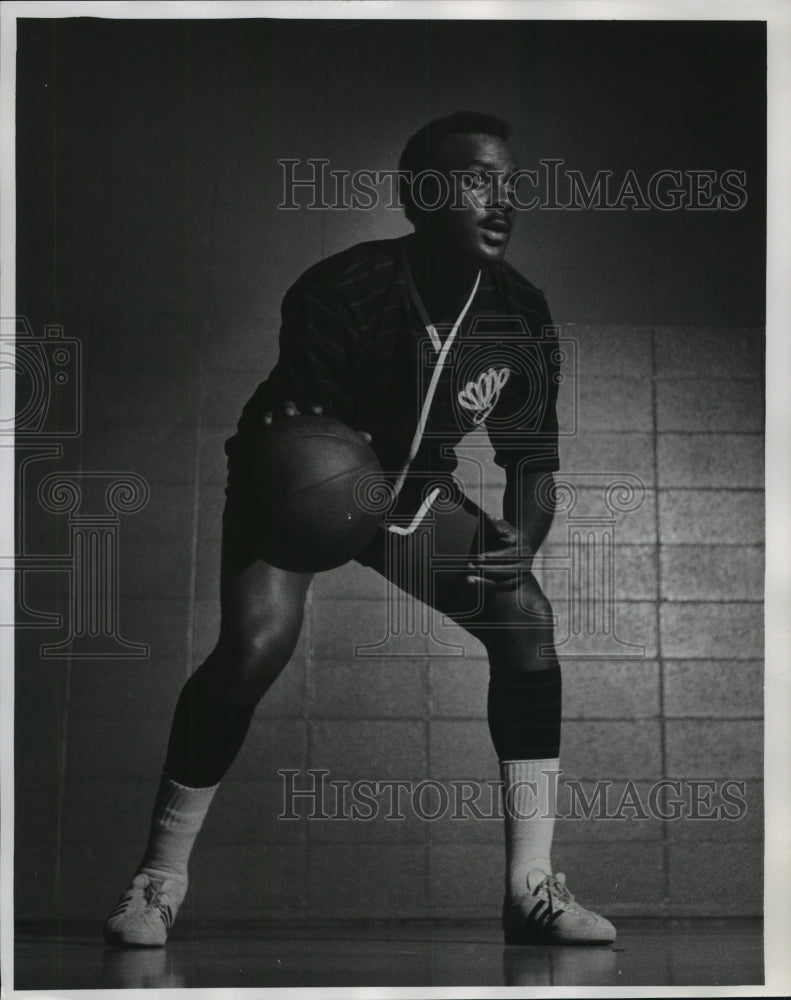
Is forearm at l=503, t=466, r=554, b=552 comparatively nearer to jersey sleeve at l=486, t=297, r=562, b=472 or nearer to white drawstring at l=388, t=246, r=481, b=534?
jersey sleeve at l=486, t=297, r=562, b=472

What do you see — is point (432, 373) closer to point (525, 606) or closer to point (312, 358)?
point (312, 358)

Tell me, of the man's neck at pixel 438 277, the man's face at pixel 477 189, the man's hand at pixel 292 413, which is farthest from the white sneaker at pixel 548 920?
the man's face at pixel 477 189

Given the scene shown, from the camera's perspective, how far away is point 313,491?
2980 mm

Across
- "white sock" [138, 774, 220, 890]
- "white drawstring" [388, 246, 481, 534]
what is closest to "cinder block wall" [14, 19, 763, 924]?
A: "white sock" [138, 774, 220, 890]

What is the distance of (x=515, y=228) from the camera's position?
123 inches

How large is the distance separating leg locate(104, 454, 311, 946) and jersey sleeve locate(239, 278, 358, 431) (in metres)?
0.22

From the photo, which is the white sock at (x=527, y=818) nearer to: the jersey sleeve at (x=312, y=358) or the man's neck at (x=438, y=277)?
the jersey sleeve at (x=312, y=358)

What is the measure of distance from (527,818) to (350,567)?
75cm

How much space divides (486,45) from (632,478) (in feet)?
3.75

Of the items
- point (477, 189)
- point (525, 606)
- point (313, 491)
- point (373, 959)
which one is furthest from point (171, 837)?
point (477, 189)

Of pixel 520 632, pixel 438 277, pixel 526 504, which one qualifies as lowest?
pixel 520 632

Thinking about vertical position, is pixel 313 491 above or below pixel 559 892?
above

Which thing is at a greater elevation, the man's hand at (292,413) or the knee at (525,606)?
the man's hand at (292,413)

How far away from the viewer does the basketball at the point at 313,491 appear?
2.98 metres
